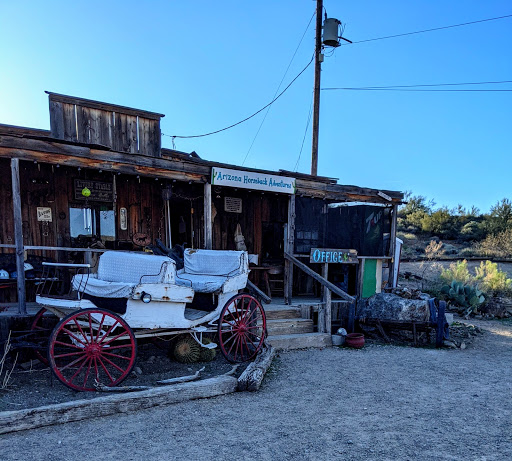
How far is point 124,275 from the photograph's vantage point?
521 centimetres

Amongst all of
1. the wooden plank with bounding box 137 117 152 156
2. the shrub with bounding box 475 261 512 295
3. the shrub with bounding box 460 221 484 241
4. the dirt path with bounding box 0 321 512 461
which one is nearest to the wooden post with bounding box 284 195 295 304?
the dirt path with bounding box 0 321 512 461

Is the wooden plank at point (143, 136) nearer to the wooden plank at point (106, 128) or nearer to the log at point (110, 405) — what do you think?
the wooden plank at point (106, 128)

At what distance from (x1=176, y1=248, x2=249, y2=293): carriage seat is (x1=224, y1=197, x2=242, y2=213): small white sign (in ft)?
10.3

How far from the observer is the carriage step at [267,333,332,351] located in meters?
7.06

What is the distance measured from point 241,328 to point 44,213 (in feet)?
16.4

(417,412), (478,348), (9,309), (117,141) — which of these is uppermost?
(117,141)

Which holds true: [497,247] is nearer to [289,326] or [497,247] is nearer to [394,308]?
[394,308]

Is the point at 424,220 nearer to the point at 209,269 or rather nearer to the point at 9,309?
the point at 209,269

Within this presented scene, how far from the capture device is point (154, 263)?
502 cm

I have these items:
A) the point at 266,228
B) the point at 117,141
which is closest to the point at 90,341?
the point at 117,141

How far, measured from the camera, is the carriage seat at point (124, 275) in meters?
4.65

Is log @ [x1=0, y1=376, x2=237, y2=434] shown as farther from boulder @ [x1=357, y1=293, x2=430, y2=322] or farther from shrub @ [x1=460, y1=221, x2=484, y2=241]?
shrub @ [x1=460, y1=221, x2=484, y2=241]

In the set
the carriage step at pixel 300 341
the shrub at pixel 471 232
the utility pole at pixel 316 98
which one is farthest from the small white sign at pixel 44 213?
the shrub at pixel 471 232

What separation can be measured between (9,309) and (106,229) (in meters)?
2.62
